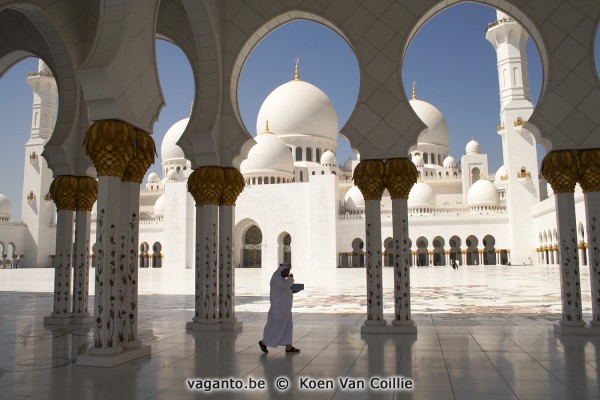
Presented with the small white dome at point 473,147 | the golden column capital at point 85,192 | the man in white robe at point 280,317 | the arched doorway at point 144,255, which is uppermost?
the small white dome at point 473,147

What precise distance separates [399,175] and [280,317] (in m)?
1.93

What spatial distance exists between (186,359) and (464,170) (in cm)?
2869

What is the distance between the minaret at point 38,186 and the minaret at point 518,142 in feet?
73.1

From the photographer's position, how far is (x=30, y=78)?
2652 centimetres

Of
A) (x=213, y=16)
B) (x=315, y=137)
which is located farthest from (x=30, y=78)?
(x=213, y=16)

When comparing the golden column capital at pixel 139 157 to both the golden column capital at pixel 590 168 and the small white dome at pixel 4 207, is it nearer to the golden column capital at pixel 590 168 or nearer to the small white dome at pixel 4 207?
the golden column capital at pixel 590 168

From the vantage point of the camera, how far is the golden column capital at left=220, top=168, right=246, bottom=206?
5632mm

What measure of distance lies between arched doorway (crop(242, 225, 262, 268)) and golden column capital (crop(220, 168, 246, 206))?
2040cm

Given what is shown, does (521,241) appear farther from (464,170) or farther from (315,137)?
(315,137)

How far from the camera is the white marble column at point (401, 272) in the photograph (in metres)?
5.11

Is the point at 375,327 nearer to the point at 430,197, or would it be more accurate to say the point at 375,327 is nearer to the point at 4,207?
the point at 430,197

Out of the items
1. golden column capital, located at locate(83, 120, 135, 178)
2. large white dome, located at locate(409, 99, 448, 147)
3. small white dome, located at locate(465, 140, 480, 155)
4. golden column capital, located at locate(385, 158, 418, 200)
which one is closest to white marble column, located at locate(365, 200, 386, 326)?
golden column capital, located at locate(385, 158, 418, 200)

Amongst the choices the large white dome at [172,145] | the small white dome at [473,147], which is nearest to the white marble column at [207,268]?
the small white dome at [473,147]

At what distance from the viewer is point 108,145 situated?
3.85 metres
